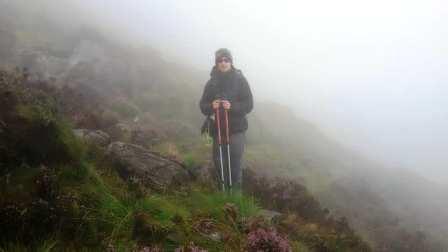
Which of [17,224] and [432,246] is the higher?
[17,224]

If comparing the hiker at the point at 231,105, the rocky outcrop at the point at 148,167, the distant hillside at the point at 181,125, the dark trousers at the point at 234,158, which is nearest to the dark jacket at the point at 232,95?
the hiker at the point at 231,105

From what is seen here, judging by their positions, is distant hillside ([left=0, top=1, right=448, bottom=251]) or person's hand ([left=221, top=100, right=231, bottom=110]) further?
distant hillside ([left=0, top=1, right=448, bottom=251])

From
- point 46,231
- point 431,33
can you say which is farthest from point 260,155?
point 431,33

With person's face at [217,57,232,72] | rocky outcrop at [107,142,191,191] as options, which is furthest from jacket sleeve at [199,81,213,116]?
rocky outcrop at [107,142,191,191]

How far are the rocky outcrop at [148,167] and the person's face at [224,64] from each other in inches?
66.7

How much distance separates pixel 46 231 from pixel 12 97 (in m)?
1.69

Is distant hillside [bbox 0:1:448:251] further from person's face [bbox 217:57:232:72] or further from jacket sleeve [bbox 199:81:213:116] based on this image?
person's face [bbox 217:57:232:72]

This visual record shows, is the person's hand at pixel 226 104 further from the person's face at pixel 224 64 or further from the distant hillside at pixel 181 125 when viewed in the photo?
the distant hillside at pixel 181 125

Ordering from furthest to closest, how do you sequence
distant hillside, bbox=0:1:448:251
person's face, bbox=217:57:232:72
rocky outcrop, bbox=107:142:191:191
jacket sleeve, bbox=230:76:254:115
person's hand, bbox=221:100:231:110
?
distant hillside, bbox=0:1:448:251, person's face, bbox=217:57:232:72, jacket sleeve, bbox=230:76:254:115, person's hand, bbox=221:100:231:110, rocky outcrop, bbox=107:142:191:191

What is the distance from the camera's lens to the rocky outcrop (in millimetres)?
5982

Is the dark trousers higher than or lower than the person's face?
lower

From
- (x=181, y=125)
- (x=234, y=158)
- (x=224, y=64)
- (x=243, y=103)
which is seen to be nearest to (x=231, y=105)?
(x=243, y=103)

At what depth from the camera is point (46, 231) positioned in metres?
3.72

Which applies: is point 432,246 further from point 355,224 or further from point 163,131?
point 163,131
